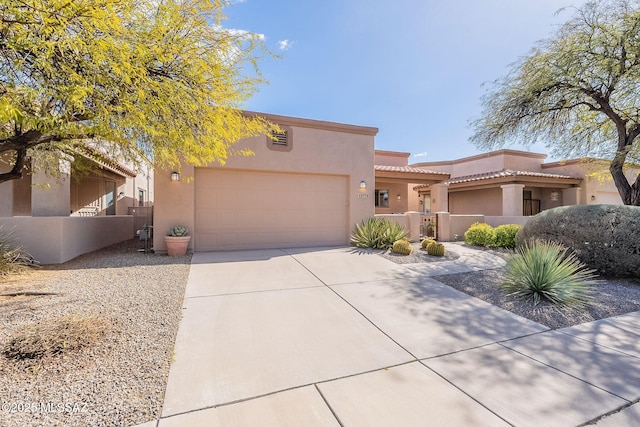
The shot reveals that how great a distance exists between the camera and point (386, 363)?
296 centimetres

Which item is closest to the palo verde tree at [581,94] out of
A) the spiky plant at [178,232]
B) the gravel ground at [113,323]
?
the gravel ground at [113,323]

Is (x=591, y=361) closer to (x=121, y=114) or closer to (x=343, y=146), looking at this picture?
(x=121, y=114)

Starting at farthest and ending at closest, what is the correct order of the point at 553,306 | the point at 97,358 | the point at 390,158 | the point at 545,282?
the point at 390,158
the point at 545,282
the point at 553,306
the point at 97,358

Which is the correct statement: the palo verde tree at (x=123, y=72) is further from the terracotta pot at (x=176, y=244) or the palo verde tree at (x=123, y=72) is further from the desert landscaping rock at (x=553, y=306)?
the desert landscaping rock at (x=553, y=306)

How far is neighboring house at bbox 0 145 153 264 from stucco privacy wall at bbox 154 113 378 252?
1.12 meters

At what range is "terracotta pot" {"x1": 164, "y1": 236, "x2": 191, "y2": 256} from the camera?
320 inches

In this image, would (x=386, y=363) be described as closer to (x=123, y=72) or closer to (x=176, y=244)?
(x=123, y=72)

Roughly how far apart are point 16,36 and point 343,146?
863cm

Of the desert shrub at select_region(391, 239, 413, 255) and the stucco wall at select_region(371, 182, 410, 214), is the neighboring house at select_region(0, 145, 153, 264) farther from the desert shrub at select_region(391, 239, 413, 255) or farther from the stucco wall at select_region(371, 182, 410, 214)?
the stucco wall at select_region(371, 182, 410, 214)

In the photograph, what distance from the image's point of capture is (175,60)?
427cm

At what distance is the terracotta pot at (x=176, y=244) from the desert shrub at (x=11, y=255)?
2948mm

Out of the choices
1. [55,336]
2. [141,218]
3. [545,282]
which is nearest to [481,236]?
[545,282]

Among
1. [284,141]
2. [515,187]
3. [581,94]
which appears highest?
[581,94]

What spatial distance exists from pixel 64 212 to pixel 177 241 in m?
3.23
